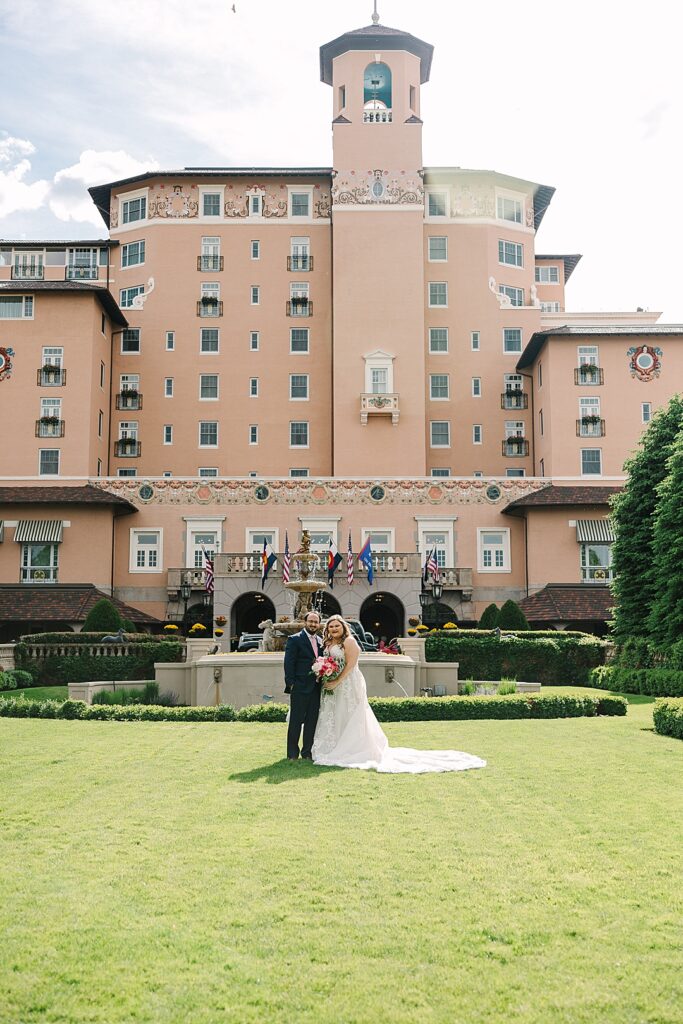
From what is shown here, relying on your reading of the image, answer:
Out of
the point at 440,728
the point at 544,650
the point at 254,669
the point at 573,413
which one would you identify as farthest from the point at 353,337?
the point at 440,728

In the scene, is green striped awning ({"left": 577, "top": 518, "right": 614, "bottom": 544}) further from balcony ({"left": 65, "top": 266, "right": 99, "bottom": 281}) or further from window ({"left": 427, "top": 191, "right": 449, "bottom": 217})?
balcony ({"left": 65, "top": 266, "right": 99, "bottom": 281})

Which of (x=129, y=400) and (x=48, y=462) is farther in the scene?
(x=129, y=400)

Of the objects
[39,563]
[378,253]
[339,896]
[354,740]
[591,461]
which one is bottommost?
[339,896]

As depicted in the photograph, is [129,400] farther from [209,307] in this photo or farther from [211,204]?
[211,204]

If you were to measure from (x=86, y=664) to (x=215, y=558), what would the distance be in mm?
13351

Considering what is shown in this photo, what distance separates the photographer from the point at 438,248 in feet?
221

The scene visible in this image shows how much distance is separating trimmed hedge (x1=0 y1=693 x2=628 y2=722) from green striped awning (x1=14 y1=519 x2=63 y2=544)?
99.5 ft

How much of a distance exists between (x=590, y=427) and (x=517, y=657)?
23537 mm

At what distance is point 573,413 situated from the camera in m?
59.5

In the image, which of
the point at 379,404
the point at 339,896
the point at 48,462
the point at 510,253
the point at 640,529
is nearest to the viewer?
the point at 339,896

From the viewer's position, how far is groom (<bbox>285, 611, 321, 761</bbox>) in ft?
50.8

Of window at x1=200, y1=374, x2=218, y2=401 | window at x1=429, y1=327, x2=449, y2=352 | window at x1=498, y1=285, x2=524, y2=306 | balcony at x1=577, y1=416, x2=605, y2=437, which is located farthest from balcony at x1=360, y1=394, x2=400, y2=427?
window at x1=498, y1=285, x2=524, y2=306

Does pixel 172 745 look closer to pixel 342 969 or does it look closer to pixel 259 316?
pixel 342 969

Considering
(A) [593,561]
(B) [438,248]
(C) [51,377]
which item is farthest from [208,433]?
(A) [593,561]
